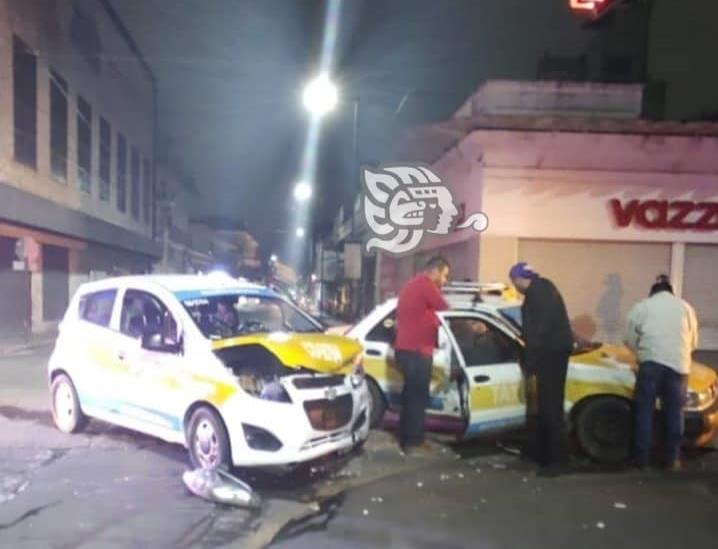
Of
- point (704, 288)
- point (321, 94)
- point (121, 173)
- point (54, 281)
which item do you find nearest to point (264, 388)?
point (321, 94)

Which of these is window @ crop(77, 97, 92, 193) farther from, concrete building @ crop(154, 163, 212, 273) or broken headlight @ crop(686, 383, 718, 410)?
broken headlight @ crop(686, 383, 718, 410)

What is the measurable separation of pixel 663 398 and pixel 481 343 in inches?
73.2

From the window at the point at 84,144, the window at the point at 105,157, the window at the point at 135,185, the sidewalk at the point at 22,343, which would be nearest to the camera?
the sidewalk at the point at 22,343

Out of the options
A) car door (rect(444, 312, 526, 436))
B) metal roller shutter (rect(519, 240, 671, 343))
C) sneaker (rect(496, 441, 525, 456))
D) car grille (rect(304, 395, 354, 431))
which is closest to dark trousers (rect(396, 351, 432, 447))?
car door (rect(444, 312, 526, 436))

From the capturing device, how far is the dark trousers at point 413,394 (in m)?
6.66

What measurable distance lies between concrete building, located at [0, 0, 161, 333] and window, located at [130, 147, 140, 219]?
0.64 meters

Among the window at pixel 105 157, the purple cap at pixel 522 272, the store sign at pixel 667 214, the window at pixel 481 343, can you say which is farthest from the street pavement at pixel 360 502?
the window at pixel 105 157

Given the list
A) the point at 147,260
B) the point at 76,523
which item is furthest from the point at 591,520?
the point at 147,260

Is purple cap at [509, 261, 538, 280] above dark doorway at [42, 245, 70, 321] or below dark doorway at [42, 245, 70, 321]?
above

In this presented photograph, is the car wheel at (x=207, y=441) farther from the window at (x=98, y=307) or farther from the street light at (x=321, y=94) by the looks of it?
the street light at (x=321, y=94)

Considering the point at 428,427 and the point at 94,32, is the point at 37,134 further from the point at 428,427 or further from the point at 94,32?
the point at 428,427

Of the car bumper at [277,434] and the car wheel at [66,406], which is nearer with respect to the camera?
the car bumper at [277,434]

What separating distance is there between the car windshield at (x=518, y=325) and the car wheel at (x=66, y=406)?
485 cm

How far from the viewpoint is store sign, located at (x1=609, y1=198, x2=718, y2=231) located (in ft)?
42.6
